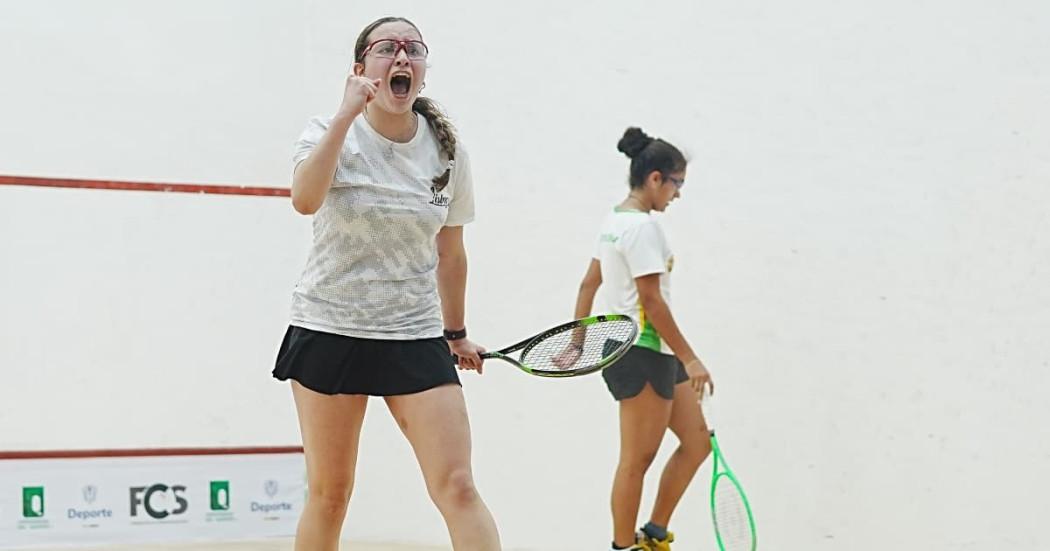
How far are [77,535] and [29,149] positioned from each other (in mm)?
876

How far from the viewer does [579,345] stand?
6.58 ft

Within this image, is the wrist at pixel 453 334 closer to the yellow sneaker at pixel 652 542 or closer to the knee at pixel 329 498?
the knee at pixel 329 498

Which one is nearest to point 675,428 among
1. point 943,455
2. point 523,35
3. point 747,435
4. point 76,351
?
point 747,435

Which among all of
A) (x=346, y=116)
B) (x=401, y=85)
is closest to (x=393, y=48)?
(x=401, y=85)

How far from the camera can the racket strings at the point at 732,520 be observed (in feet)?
9.42

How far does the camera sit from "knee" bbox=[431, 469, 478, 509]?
162cm

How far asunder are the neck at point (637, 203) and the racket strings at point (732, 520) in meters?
0.58

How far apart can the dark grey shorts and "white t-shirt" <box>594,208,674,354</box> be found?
2cm

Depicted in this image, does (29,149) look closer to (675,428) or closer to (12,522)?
(12,522)

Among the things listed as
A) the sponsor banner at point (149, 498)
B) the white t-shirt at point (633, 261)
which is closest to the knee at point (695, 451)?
the white t-shirt at point (633, 261)

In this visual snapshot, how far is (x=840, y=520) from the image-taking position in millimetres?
3051

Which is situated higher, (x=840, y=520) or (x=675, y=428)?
(x=675, y=428)

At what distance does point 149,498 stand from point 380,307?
1.73 meters

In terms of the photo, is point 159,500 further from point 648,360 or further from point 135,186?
point 648,360
